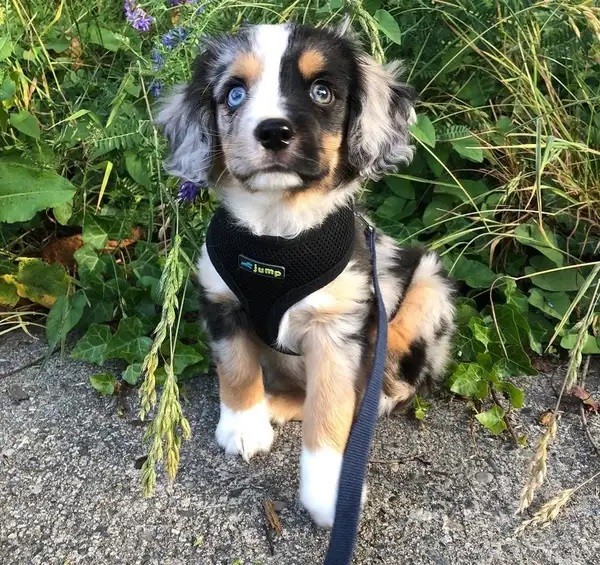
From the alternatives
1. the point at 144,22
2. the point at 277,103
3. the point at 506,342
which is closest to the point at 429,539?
the point at 506,342

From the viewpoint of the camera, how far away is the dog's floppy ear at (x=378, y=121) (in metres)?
2.29

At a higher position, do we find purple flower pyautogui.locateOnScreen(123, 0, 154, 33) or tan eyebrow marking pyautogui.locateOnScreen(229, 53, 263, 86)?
tan eyebrow marking pyautogui.locateOnScreen(229, 53, 263, 86)

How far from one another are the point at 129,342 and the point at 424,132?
1579 millimetres

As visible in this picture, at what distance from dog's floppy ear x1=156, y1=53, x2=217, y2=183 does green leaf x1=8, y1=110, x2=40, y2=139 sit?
41.5 inches

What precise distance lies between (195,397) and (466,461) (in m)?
1.11

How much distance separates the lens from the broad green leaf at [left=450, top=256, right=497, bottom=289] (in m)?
3.11

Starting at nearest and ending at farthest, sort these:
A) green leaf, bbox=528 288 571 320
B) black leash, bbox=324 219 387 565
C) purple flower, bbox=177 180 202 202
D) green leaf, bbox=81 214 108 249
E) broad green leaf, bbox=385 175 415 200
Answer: black leash, bbox=324 219 387 565 < purple flower, bbox=177 180 202 202 < green leaf, bbox=528 288 571 320 < green leaf, bbox=81 214 108 249 < broad green leaf, bbox=385 175 415 200

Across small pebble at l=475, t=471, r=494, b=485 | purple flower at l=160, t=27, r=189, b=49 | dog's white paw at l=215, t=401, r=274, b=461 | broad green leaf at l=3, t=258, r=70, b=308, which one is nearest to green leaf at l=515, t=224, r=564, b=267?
small pebble at l=475, t=471, r=494, b=485

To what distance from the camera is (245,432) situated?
2432 mm

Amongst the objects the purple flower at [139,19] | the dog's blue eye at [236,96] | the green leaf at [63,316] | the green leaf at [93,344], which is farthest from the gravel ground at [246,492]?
the purple flower at [139,19]

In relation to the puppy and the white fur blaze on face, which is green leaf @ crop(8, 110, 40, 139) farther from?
the white fur blaze on face

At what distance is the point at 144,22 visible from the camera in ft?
9.51

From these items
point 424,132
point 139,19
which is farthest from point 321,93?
point 139,19

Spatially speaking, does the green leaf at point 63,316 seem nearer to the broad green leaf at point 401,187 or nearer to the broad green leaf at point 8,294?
the broad green leaf at point 8,294
